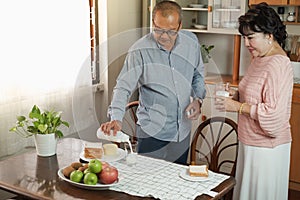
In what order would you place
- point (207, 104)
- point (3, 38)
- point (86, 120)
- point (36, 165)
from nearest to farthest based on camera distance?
1. point (36, 165)
2. point (3, 38)
3. point (86, 120)
4. point (207, 104)

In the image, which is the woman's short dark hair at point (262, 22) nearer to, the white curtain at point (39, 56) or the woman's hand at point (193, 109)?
the woman's hand at point (193, 109)

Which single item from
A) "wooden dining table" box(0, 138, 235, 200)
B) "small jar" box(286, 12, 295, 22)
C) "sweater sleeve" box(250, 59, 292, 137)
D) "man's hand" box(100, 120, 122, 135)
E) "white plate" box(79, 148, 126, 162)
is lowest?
"wooden dining table" box(0, 138, 235, 200)

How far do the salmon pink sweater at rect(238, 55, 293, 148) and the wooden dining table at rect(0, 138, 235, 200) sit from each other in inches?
15.7

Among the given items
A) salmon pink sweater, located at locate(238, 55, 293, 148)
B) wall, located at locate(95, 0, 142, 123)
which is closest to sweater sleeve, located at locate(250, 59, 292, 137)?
salmon pink sweater, located at locate(238, 55, 293, 148)

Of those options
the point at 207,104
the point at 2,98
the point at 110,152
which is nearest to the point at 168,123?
the point at 110,152

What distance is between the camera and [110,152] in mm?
2279

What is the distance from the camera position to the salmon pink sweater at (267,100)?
2.24 metres

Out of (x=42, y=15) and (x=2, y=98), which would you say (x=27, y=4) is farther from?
(x=2, y=98)

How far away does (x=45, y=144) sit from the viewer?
232cm

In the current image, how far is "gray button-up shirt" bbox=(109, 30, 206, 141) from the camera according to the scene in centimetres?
246

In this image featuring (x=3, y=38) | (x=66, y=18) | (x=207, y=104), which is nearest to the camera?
(x=3, y=38)

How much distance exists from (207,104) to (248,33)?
5.22 feet

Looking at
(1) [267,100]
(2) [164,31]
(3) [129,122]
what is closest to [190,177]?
(1) [267,100]

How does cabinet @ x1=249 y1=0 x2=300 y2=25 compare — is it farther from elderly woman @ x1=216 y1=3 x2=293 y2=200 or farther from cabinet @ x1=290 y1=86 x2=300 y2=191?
elderly woman @ x1=216 y1=3 x2=293 y2=200
